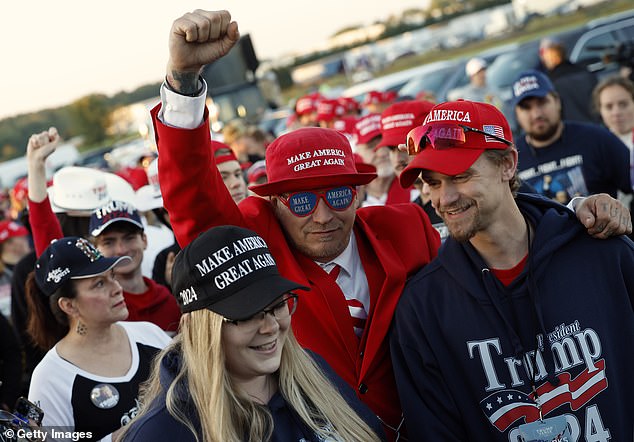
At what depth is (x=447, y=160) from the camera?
284 centimetres

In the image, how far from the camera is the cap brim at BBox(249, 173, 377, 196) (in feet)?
10.1

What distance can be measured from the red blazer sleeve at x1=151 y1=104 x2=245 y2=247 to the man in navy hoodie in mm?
769

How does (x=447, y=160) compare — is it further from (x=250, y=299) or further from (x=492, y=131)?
(x=250, y=299)

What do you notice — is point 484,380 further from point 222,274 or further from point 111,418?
point 111,418

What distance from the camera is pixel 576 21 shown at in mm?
31609

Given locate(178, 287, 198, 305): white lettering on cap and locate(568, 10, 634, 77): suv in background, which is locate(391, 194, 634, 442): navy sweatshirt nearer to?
locate(178, 287, 198, 305): white lettering on cap

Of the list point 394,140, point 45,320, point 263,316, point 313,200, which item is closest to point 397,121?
point 394,140

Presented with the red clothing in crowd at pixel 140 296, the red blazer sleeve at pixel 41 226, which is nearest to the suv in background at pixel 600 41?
the red clothing in crowd at pixel 140 296

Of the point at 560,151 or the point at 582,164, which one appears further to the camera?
the point at 560,151

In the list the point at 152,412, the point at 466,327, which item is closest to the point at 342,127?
the point at 466,327

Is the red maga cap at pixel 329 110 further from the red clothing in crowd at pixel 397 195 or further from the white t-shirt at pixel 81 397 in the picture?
the white t-shirt at pixel 81 397

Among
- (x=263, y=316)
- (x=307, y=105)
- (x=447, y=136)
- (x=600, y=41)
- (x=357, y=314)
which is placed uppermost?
(x=600, y=41)

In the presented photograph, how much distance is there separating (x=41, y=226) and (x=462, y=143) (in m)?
2.98

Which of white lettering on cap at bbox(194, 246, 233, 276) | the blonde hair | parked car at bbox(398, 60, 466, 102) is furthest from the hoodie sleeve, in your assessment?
parked car at bbox(398, 60, 466, 102)
